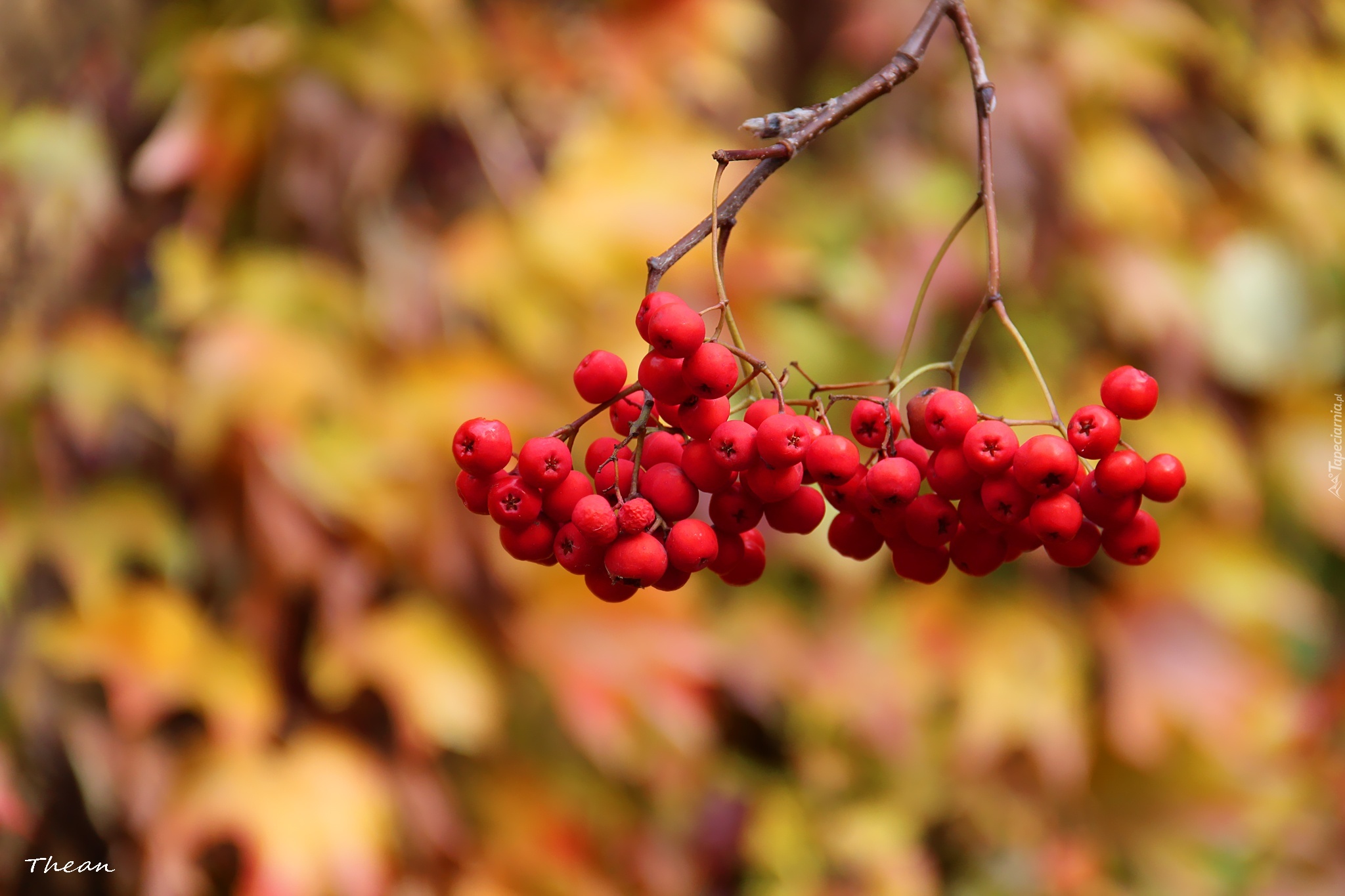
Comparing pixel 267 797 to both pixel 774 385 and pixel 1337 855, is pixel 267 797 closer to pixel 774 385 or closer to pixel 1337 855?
pixel 774 385

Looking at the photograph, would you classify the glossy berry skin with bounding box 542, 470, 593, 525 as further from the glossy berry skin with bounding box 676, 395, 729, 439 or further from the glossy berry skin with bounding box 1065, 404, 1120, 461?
the glossy berry skin with bounding box 1065, 404, 1120, 461

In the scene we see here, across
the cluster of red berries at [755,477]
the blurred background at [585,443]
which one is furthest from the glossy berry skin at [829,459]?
the blurred background at [585,443]

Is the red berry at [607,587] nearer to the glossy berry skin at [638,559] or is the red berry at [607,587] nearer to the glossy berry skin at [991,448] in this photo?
the glossy berry skin at [638,559]

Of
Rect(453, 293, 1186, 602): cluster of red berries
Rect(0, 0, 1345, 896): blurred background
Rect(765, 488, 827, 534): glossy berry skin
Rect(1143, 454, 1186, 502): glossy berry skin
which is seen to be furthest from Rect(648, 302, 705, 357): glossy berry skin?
Rect(0, 0, 1345, 896): blurred background

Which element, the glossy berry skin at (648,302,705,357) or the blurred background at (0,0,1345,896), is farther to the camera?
the blurred background at (0,0,1345,896)

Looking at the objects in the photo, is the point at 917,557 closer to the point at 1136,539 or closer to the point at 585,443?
the point at 1136,539

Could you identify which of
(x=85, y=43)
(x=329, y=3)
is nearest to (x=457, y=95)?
(x=329, y=3)

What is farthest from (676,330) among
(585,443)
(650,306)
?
(585,443)
